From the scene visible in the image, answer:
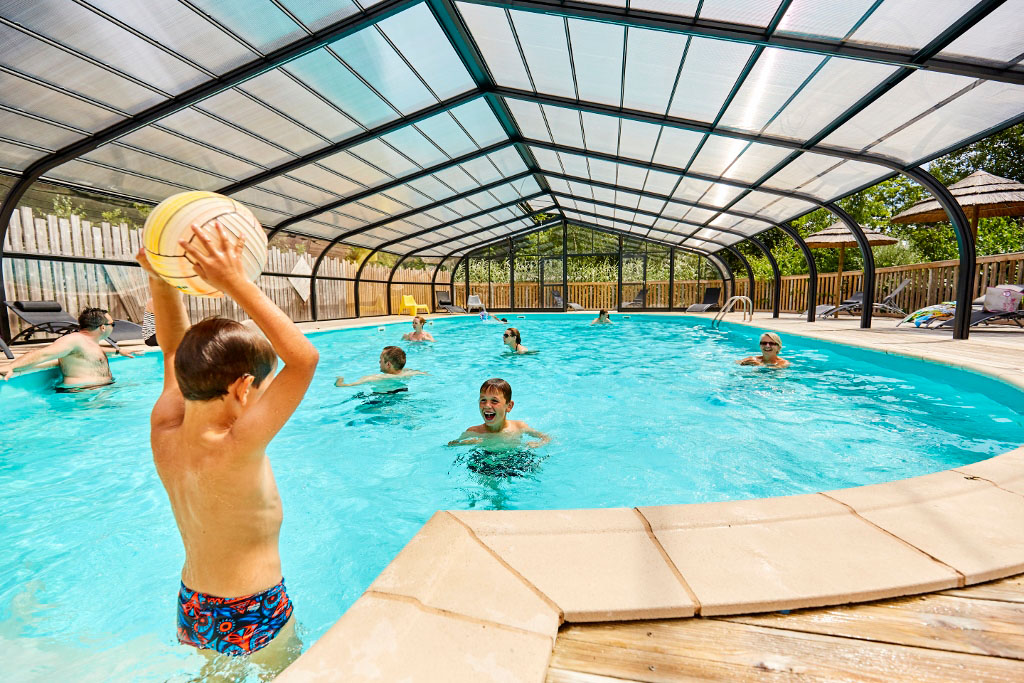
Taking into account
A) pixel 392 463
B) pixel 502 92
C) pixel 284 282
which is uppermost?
pixel 502 92

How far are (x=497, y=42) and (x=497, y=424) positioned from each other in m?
6.57

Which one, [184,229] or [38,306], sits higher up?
[184,229]

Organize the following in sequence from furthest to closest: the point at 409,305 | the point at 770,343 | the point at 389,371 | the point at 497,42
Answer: the point at 409,305 < the point at 497,42 < the point at 770,343 < the point at 389,371

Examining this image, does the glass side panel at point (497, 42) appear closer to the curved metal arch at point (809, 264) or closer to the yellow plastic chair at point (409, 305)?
the curved metal arch at point (809, 264)

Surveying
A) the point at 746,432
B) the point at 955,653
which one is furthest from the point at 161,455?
the point at 746,432

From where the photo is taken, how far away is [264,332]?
1.15 metres

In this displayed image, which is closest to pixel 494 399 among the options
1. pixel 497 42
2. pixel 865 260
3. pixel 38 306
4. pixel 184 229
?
pixel 184 229

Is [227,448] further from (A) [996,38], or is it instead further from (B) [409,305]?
(B) [409,305]

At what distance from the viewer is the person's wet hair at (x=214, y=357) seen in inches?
47.2

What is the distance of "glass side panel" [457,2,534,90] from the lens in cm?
670

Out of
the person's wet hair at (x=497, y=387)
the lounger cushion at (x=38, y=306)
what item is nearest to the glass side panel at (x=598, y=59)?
the person's wet hair at (x=497, y=387)

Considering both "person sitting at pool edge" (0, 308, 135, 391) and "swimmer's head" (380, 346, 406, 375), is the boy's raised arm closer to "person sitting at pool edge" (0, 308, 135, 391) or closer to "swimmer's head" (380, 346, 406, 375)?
"swimmer's head" (380, 346, 406, 375)

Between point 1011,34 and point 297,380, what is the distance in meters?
6.79

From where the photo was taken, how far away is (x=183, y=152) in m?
8.95
